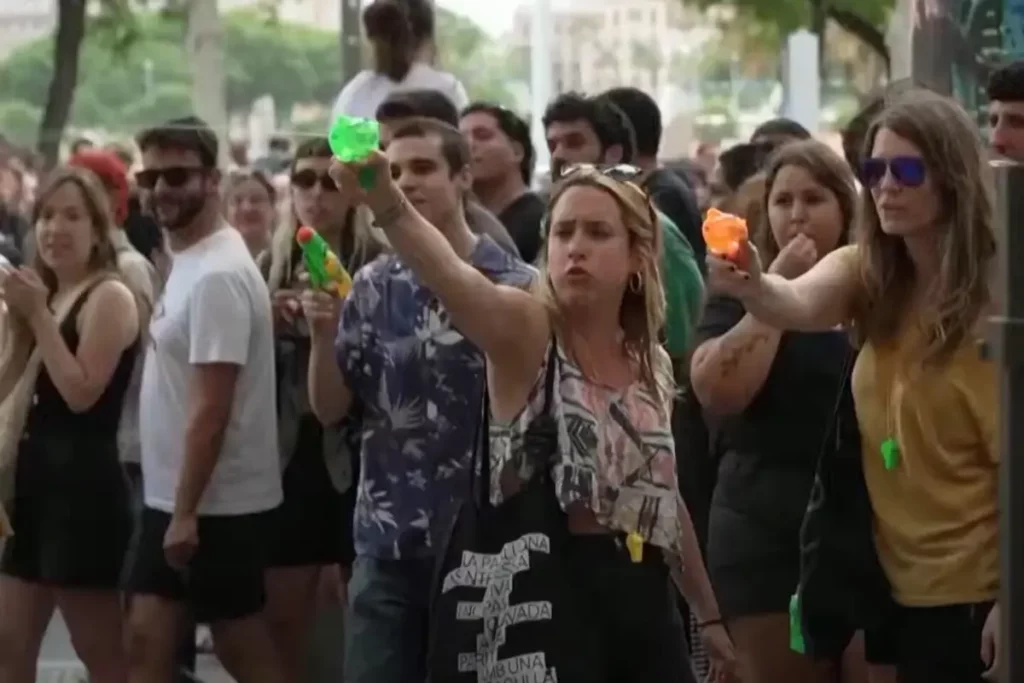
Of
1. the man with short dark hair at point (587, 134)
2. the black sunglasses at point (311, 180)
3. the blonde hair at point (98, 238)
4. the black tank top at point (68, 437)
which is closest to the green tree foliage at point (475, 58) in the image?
the man with short dark hair at point (587, 134)

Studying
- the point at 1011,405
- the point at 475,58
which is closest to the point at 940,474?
the point at 1011,405

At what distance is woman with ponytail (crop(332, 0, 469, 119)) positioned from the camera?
790 cm

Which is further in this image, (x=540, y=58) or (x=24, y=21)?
(x=540, y=58)

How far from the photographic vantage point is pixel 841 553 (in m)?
4.38

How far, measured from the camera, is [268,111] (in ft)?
31.2

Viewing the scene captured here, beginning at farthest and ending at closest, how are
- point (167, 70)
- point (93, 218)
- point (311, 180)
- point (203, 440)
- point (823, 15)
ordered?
point (823, 15) → point (167, 70) → point (311, 180) → point (93, 218) → point (203, 440)

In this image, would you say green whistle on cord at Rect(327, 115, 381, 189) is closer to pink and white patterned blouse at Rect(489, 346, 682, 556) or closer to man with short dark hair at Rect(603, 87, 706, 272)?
pink and white patterned blouse at Rect(489, 346, 682, 556)

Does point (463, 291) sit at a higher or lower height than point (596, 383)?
higher

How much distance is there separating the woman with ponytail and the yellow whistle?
4.15 metres

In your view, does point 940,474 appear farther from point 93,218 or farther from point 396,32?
point 396,32

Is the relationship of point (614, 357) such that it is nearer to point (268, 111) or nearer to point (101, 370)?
point (101, 370)

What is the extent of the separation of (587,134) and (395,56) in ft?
4.88

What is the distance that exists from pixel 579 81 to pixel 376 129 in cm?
781

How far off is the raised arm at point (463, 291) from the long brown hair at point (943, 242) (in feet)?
2.67
